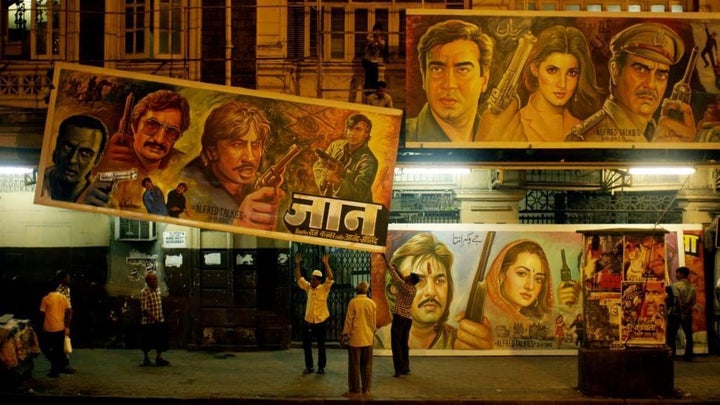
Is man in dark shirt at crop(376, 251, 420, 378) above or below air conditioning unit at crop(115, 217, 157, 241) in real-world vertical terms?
below

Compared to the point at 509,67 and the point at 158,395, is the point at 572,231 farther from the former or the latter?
the point at 158,395

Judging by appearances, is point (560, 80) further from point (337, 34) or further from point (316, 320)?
point (316, 320)

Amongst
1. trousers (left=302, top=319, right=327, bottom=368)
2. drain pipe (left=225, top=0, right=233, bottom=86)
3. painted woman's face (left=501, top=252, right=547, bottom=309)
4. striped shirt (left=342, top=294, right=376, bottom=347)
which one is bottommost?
trousers (left=302, top=319, right=327, bottom=368)

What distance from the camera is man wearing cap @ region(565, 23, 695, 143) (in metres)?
13.4

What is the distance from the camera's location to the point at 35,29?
53.7ft

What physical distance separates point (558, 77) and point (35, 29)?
34.0 feet

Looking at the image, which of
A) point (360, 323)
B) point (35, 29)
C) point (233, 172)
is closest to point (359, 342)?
point (360, 323)

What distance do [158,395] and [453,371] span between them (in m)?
4.92

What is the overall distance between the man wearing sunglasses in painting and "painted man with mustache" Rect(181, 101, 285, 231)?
0.44 m

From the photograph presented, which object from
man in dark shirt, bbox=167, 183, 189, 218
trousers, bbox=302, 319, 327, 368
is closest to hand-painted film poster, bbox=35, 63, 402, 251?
man in dark shirt, bbox=167, 183, 189, 218

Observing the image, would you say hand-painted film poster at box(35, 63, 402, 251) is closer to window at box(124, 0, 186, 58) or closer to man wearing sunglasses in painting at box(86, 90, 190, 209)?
man wearing sunglasses in painting at box(86, 90, 190, 209)

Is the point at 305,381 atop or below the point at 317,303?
below

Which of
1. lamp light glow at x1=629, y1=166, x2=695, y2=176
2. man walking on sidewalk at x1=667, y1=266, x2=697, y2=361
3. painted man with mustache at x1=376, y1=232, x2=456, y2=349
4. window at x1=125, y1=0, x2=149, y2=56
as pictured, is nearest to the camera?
lamp light glow at x1=629, y1=166, x2=695, y2=176

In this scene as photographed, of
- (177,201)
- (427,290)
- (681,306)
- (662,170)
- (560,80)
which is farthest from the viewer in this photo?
(427,290)
